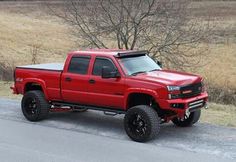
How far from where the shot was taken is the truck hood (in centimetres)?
961

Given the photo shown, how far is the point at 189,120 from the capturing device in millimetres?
10703

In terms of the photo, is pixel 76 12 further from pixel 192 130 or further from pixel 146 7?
pixel 192 130

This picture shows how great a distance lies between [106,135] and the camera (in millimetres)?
9992

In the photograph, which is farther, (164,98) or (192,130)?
(192,130)

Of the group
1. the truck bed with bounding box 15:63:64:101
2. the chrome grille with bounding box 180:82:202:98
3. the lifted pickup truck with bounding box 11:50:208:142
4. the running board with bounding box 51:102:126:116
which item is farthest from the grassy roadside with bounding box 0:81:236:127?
the truck bed with bounding box 15:63:64:101

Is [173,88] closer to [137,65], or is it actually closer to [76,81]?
[137,65]

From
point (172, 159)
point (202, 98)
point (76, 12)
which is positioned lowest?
point (172, 159)

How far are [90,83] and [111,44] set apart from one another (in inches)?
434

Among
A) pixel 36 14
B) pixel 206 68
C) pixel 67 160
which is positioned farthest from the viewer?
pixel 36 14

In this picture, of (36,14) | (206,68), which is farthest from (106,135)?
(36,14)

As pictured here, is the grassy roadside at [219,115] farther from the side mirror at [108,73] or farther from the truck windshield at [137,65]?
the side mirror at [108,73]

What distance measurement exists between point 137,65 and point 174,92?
1371mm

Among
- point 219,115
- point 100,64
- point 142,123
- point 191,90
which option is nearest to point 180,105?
point 191,90

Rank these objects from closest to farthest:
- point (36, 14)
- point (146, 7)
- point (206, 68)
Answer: point (146, 7) < point (206, 68) < point (36, 14)
